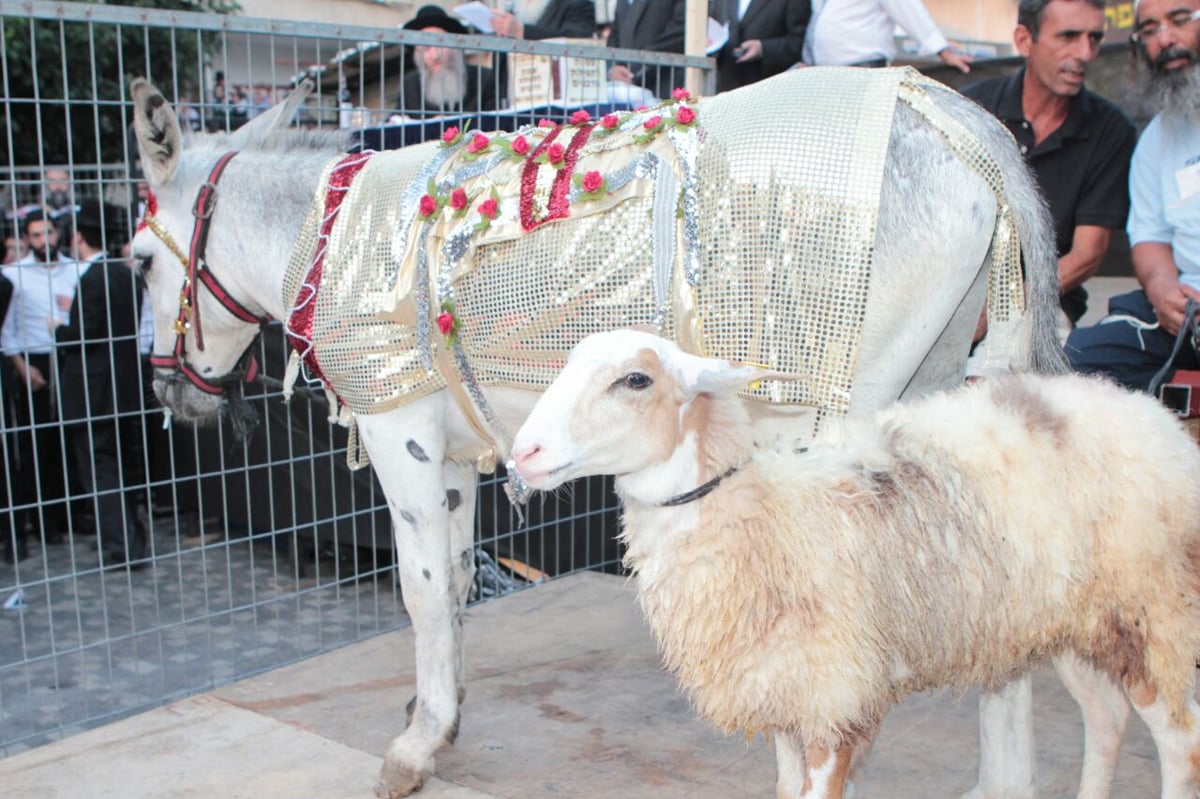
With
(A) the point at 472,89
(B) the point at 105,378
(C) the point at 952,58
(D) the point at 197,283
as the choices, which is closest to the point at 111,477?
(B) the point at 105,378

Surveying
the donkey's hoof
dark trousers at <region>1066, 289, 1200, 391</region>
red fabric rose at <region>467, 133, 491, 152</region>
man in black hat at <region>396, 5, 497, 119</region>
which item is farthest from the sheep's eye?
man in black hat at <region>396, 5, 497, 119</region>

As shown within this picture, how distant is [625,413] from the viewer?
2434 mm

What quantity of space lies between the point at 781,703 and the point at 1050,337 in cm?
139

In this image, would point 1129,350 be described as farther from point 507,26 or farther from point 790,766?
point 507,26

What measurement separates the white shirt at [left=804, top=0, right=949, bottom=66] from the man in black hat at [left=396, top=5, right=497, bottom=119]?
1.94 meters

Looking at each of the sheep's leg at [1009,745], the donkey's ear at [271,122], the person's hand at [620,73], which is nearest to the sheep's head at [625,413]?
the sheep's leg at [1009,745]

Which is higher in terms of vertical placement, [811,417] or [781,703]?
[811,417]

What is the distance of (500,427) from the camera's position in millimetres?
3551

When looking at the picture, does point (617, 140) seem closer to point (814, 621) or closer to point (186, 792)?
point (814, 621)

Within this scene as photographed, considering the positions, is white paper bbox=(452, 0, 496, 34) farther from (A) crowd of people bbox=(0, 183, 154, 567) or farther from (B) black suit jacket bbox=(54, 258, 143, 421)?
(B) black suit jacket bbox=(54, 258, 143, 421)

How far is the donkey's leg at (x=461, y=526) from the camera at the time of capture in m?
3.99

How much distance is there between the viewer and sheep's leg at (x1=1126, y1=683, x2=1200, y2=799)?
282 centimetres

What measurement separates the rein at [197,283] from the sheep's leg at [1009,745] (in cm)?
276

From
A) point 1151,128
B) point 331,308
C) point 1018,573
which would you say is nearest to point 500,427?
point 331,308
